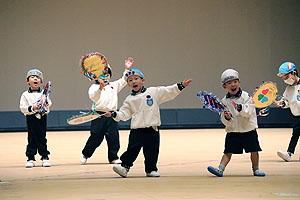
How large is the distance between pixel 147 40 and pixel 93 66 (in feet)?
26.7

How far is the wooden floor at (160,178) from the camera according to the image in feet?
16.4

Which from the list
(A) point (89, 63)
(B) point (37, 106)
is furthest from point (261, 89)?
(B) point (37, 106)

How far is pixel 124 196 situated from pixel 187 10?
10518 mm

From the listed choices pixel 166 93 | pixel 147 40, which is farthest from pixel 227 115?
pixel 147 40

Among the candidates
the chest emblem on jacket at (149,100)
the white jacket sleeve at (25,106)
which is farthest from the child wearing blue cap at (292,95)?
the white jacket sleeve at (25,106)

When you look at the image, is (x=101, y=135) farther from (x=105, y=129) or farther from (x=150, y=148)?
(x=150, y=148)

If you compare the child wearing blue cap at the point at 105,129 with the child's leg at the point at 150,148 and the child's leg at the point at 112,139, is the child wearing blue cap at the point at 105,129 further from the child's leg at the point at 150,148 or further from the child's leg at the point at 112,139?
the child's leg at the point at 150,148

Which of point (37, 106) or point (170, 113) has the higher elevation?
point (37, 106)

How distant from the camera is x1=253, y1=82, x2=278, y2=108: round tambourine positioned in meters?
7.23

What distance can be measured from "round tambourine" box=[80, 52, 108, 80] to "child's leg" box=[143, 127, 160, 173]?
101 cm

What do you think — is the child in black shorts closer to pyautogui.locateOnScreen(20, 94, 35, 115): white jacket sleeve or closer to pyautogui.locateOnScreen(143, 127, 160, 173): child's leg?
pyautogui.locateOnScreen(143, 127, 160, 173): child's leg

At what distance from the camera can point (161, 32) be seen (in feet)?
49.1

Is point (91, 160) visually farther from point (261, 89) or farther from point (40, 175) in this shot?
point (261, 89)

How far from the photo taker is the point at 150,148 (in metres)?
6.32
